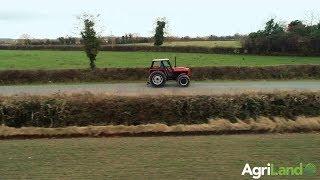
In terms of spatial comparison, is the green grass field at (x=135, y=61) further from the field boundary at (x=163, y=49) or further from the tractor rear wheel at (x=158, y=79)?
the tractor rear wheel at (x=158, y=79)

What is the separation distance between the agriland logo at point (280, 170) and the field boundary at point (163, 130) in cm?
513

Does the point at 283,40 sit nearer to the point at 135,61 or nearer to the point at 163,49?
the point at 163,49

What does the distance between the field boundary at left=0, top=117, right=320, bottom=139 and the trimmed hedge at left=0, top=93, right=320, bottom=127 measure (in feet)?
4.03

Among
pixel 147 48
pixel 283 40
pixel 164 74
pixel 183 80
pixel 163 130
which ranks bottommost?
pixel 163 130

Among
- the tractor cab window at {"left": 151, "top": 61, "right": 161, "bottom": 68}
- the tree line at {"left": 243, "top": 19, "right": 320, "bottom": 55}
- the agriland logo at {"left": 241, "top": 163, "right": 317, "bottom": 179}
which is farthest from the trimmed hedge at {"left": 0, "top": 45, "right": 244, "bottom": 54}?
the agriland logo at {"left": 241, "top": 163, "right": 317, "bottom": 179}

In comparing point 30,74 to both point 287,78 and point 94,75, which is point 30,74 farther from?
point 287,78

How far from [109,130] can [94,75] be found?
48.4ft

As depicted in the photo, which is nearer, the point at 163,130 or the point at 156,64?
the point at 163,130

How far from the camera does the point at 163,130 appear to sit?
51.3 feet

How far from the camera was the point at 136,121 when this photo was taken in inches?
684

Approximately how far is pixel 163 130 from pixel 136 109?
2252 mm

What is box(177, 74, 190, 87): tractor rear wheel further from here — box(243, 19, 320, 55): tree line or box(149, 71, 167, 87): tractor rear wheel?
box(243, 19, 320, 55): tree line

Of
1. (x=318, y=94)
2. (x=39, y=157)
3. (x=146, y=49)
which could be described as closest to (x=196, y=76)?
(x=318, y=94)

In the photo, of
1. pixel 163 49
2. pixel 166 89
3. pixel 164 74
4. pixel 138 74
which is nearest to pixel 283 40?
pixel 163 49
